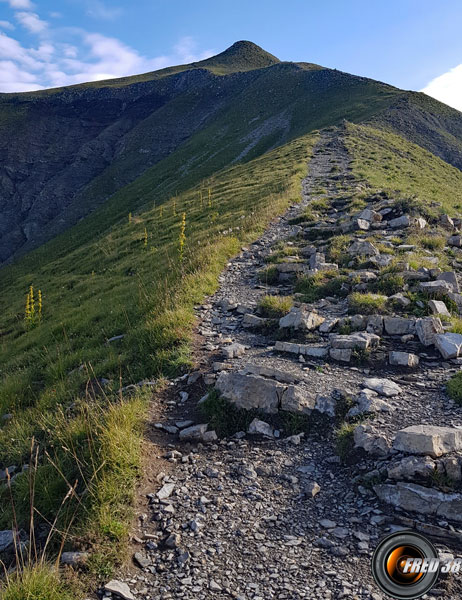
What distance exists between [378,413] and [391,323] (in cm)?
271

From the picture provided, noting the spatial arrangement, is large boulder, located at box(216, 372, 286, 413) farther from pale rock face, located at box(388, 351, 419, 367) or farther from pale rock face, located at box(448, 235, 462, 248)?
pale rock face, located at box(448, 235, 462, 248)

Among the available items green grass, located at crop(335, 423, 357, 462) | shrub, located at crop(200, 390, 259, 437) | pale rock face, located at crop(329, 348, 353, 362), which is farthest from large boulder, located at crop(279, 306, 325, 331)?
green grass, located at crop(335, 423, 357, 462)

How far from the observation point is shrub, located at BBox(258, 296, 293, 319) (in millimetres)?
8820

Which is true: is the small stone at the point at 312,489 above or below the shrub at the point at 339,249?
below

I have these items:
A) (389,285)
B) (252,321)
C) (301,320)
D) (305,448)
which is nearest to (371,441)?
(305,448)

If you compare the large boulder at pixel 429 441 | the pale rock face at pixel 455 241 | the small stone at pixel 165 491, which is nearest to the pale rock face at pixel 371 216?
the pale rock face at pixel 455 241

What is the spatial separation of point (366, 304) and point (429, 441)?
4348mm

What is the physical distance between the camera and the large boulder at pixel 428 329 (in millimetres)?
7087

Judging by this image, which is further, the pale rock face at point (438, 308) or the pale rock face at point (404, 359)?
the pale rock face at point (438, 308)

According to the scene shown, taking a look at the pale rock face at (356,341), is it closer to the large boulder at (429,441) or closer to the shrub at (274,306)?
the shrub at (274,306)

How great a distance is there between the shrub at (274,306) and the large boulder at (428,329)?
2697 mm

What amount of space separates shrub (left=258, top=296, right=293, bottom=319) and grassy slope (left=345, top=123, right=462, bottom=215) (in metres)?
9.69

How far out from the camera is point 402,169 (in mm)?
30984

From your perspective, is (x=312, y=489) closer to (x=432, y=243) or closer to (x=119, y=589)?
(x=119, y=589)
